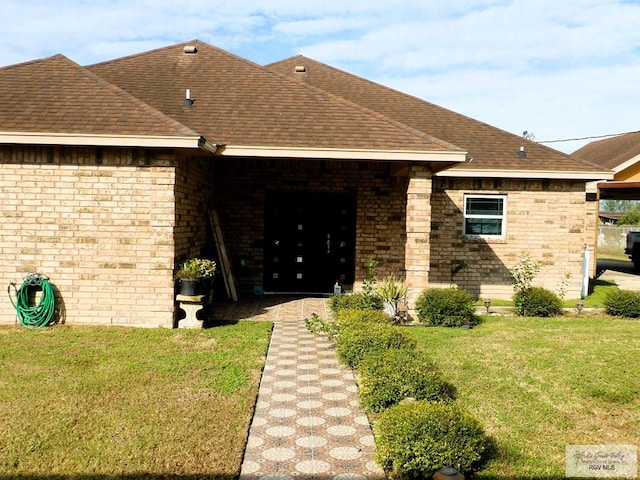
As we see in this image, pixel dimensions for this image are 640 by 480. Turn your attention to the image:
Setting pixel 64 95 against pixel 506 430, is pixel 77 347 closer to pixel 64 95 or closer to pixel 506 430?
pixel 64 95

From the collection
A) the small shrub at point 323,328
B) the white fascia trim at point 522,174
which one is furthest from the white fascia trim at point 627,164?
the small shrub at point 323,328

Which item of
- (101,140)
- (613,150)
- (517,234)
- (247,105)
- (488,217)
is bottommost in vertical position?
(517,234)

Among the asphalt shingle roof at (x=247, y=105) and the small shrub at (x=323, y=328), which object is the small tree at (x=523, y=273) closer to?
the asphalt shingle roof at (x=247, y=105)

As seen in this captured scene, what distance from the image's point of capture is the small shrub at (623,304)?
1103cm

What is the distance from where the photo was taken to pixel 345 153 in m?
9.59

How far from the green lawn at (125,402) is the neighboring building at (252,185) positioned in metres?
1.45

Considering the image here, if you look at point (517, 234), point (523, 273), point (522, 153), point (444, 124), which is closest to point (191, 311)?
point (523, 273)

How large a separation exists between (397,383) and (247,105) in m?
8.12

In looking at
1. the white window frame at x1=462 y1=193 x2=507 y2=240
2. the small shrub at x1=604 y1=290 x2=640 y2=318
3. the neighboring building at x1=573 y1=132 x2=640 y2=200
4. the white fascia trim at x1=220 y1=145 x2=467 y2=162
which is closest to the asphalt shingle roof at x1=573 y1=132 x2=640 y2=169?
the neighboring building at x1=573 y1=132 x2=640 y2=200

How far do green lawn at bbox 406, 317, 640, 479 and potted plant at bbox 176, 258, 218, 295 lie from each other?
3.86 metres

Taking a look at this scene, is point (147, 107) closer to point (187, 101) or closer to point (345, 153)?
point (187, 101)

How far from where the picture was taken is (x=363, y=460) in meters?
4.11

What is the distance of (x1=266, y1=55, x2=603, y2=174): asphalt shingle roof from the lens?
1299cm

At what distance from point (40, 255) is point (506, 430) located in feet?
25.8
